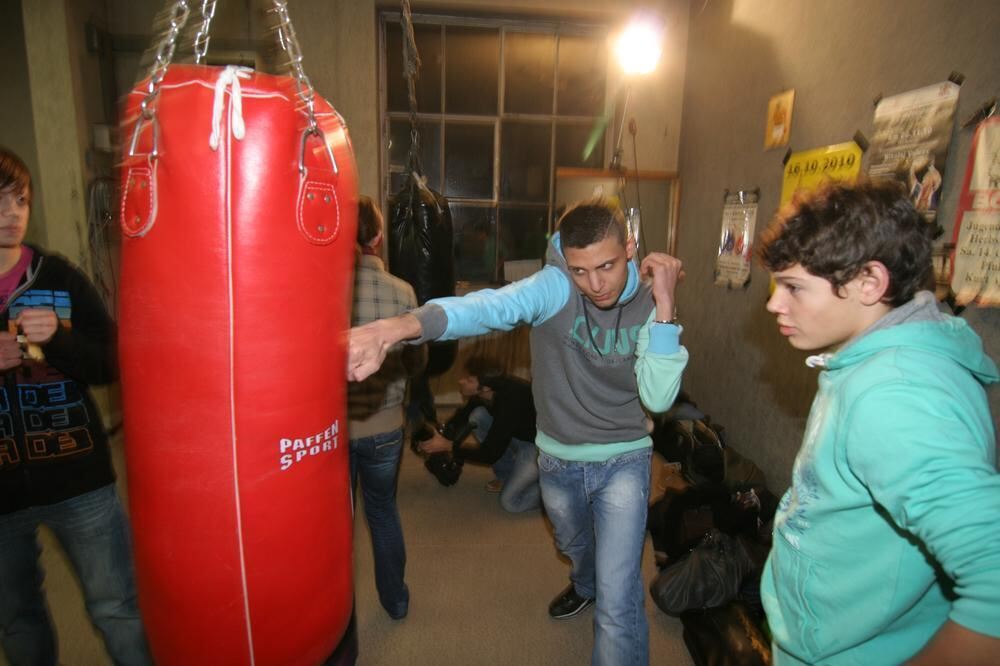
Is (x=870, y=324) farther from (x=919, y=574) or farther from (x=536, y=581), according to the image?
(x=536, y=581)

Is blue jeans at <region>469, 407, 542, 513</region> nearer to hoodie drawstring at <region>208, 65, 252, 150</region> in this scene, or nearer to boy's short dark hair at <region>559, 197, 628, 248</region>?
boy's short dark hair at <region>559, 197, 628, 248</region>

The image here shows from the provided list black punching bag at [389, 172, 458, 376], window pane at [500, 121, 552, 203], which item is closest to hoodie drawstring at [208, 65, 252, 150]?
black punching bag at [389, 172, 458, 376]

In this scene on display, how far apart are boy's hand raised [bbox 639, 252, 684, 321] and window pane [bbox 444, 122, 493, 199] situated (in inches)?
137

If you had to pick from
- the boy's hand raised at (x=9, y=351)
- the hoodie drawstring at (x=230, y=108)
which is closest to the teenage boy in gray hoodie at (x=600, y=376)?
the hoodie drawstring at (x=230, y=108)

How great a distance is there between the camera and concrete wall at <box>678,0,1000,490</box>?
2.10m

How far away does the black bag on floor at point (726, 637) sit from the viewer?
1.86m

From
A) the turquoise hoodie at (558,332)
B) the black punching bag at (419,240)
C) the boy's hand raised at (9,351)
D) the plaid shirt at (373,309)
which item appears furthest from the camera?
the black punching bag at (419,240)

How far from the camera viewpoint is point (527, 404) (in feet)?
10.2

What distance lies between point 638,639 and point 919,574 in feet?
3.25

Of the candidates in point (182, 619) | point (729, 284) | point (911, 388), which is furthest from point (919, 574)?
point (729, 284)

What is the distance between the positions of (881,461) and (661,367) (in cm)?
76

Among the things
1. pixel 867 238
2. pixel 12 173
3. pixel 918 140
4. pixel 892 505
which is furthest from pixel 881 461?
pixel 918 140

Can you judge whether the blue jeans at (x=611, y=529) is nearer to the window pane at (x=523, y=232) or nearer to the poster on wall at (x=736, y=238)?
the poster on wall at (x=736, y=238)

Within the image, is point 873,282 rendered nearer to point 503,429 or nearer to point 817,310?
point 817,310
